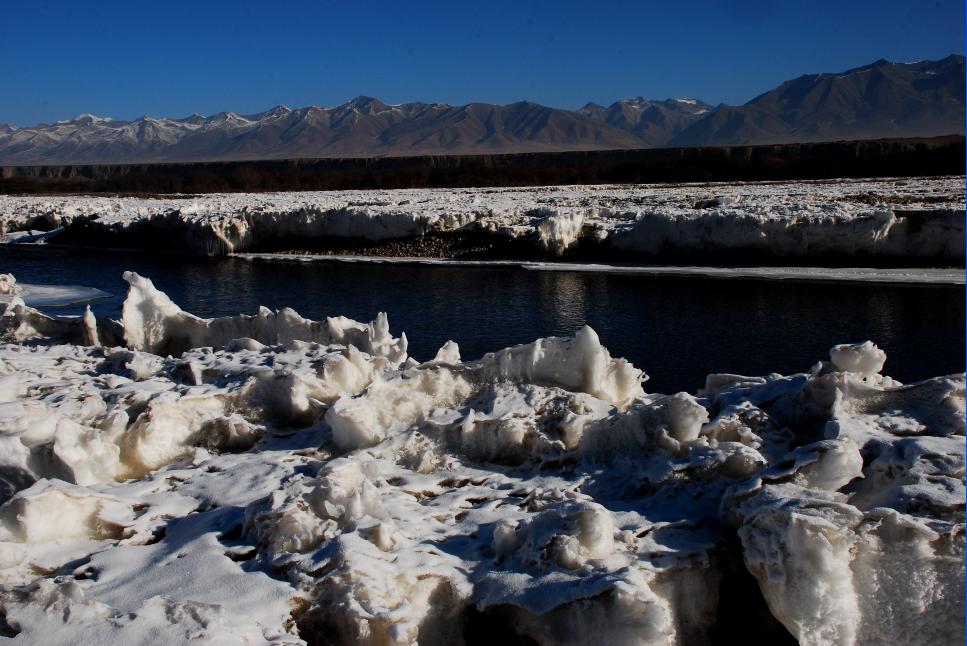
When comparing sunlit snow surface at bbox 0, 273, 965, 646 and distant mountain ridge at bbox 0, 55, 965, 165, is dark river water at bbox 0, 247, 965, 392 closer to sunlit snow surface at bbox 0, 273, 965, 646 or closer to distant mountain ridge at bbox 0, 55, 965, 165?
sunlit snow surface at bbox 0, 273, 965, 646

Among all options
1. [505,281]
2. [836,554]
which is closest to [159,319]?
[836,554]

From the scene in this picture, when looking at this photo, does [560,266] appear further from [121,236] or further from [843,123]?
[843,123]

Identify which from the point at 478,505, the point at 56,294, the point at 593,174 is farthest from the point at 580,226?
the point at 593,174

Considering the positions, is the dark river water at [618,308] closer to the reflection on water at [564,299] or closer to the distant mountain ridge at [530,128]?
the reflection on water at [564,299]

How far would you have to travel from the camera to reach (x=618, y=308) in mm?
14477

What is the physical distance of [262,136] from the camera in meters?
156

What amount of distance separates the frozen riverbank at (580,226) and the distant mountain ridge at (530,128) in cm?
9477

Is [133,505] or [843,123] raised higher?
[843,123]

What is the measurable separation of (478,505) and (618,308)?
405 inches

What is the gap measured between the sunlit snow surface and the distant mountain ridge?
11453 cm

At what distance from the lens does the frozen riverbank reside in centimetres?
1730

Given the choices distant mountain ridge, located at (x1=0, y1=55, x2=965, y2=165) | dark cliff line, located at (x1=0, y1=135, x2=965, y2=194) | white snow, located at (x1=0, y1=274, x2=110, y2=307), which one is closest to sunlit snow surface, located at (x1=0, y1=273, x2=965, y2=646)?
white snow, located at (x1=0, y1=274, x2=110, y2=307)

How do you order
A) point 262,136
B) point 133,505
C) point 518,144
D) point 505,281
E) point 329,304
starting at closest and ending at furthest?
point 133,505, point 329,304, point 505,281, point 518,144, point 262,136

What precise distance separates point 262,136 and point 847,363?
16076 centimetres
